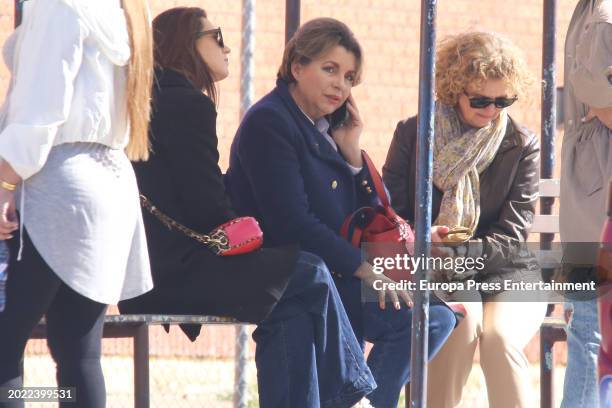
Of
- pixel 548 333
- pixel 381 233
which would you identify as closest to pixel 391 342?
pixel 381 233

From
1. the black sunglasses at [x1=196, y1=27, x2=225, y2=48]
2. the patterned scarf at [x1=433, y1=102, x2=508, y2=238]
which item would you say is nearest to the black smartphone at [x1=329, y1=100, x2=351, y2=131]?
the patterned scarf at [x1=433, y1=102, x2=508, y2=238]

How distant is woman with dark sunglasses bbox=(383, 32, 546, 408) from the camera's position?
425 centimetres

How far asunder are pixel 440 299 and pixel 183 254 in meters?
0.96

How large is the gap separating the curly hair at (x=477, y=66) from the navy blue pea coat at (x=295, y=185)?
563 millimetres

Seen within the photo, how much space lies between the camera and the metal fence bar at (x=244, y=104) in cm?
530

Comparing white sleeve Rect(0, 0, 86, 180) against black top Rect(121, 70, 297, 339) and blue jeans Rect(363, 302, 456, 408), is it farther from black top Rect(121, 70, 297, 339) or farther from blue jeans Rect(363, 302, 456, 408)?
blue jeans Rect(363, 302, 456, 408)

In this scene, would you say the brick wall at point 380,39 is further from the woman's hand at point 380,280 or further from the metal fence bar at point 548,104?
the woman's hand at point 380,280

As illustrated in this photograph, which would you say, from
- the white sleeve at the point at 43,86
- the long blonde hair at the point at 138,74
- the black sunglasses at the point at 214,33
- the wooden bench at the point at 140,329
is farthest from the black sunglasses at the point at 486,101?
the white sleeve at the point at 43,86

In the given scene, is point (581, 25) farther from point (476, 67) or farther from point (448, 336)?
point (448, 336)

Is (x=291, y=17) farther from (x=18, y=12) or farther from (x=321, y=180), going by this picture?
(x=18, y=12)

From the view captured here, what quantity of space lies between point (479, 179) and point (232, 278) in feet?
3.92

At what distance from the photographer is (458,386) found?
13.9 feet

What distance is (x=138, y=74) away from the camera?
3.19 meters

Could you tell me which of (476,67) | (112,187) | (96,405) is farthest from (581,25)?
(96,405)
